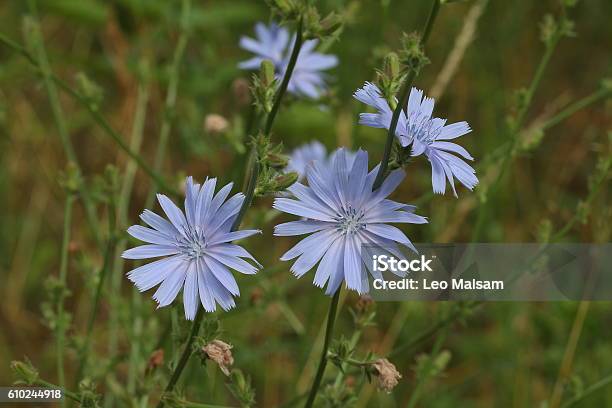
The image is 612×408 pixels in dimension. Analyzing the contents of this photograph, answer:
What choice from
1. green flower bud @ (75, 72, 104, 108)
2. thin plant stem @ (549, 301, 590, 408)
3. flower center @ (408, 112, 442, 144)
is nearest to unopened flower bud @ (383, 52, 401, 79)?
flower center @ (408, 112, 442, 144)

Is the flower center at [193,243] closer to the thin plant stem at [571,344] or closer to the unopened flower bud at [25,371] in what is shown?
the unopened flower bud at [25,371]

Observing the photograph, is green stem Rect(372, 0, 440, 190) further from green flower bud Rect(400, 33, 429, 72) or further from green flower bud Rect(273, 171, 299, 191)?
green flower bud Rect(273, 171, 299, 191)

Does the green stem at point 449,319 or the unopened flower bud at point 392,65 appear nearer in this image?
the unopened flower bud at point 392,65

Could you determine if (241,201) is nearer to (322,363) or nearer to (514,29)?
(322,363)

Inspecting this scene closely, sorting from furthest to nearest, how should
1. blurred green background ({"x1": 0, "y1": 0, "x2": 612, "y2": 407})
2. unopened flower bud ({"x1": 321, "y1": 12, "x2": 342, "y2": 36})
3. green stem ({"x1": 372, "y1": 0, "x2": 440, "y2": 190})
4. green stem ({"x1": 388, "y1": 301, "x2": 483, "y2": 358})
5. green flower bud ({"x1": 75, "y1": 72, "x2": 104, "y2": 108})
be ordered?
blurred green background ({"x1": 0, "y1": 0, "x2": 612, "y2": 407}), green flower bud ({"x1": 75, "y1": 72, "x2": 104, "y2": 108}), green stem ({"x1": 388, "y1": 301, "x2": 483, "y2": 358}), unopened flower bud ({"x1": 321, "y1": 12, "x2": 342, "y2": 36}), green stem ({"x1": 372, "y1": 0, "x2": 440, "y2": 190})

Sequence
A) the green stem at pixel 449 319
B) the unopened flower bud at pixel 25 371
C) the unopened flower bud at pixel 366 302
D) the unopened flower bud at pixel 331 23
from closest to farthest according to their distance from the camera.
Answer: the unopened flower bud at pixel 331 23, the unopened flower bud at pixel 25 371, the unopened flower bud at pixel 366 302, the green stem at pixel 449 319

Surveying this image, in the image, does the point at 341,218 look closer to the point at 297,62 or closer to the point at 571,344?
the point at 297,62

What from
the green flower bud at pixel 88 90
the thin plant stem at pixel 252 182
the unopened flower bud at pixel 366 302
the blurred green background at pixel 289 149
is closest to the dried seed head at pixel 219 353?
the thin plant stem at pixel 252 182
